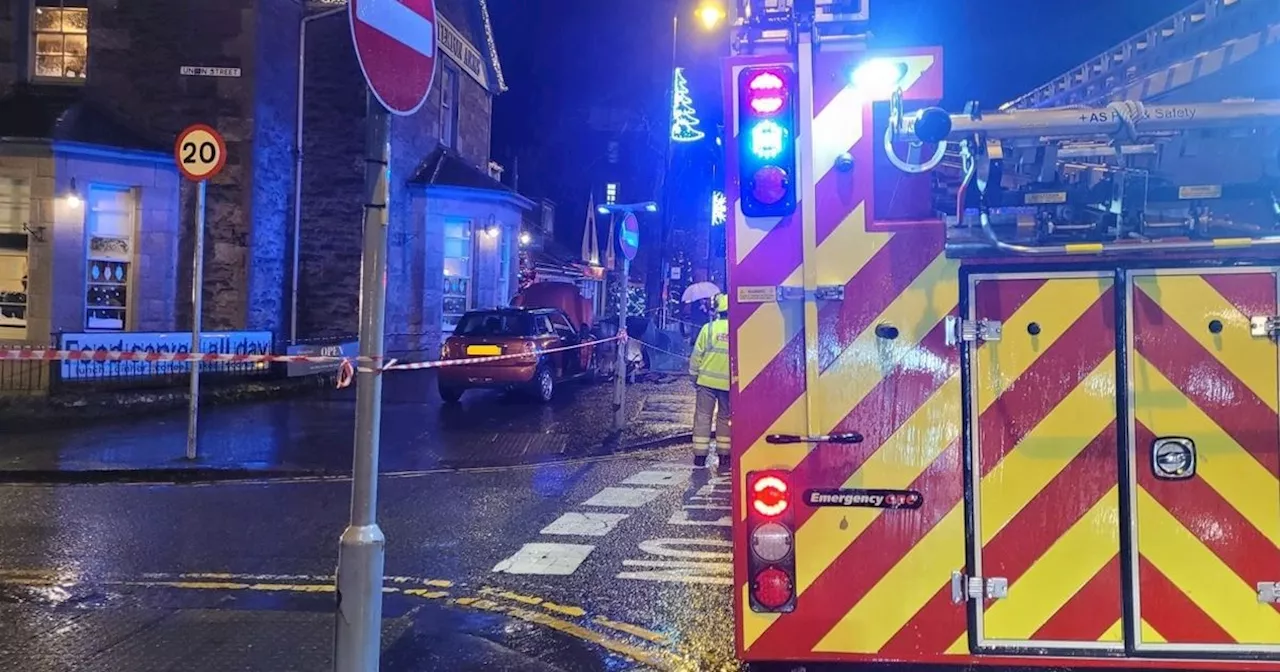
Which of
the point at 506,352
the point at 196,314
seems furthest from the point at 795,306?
the point at 506,352

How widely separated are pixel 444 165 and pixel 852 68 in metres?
19.2

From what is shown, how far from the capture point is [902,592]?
3029mm

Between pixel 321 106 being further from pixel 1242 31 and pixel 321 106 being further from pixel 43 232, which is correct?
pixel 1242 31

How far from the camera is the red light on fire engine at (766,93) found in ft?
9.93

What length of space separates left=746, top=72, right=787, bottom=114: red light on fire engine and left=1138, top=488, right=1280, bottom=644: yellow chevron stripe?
5.46 feet

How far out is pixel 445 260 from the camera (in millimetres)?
21344

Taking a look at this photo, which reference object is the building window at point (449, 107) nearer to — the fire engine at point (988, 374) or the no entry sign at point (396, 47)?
the no entry sign at point (396, 47)

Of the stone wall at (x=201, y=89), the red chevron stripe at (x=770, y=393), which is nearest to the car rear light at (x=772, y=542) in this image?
the red chevron stripe at (x=770, y=393)

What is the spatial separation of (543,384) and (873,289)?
11726mm

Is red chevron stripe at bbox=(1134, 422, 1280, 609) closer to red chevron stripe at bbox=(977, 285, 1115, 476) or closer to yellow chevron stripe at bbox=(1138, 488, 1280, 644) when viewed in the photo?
yellow chevron stripe at bbox=(1138, 488, 1280, 644)

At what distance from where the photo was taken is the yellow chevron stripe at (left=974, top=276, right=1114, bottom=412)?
294 cm

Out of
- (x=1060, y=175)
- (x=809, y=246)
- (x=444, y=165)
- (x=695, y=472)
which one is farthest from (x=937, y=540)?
(x=444, y=165)

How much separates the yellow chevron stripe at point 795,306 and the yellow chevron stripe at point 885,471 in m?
0.46

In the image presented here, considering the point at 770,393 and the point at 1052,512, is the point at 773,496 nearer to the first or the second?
the point at 770,393
